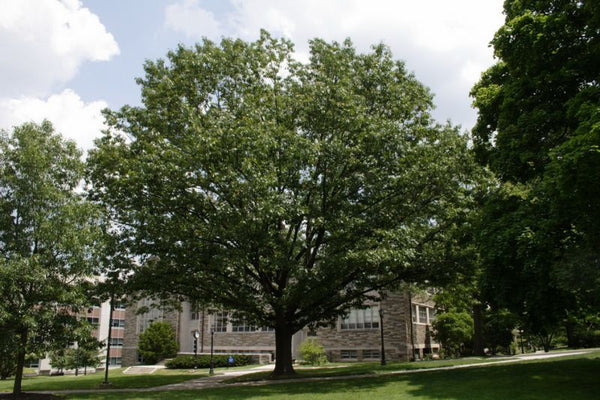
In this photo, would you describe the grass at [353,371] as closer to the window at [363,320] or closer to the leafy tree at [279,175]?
the leafy tree at [279,175]

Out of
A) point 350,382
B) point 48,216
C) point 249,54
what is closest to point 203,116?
point 249,54

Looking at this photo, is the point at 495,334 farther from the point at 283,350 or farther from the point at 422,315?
the point at 283,350

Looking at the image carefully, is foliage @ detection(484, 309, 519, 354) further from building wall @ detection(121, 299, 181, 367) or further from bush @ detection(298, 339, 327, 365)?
building wall @ detection(121, 299, 181, 367)

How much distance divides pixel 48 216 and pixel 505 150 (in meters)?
16.3

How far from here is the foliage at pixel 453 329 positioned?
117ft

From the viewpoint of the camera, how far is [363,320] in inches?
1462

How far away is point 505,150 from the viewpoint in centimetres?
1521

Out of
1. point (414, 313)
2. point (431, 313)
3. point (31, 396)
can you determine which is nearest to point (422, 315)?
point (414, 313)

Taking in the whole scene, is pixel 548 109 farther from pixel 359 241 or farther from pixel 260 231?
pixel 260 231

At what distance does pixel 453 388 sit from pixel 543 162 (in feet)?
25.0

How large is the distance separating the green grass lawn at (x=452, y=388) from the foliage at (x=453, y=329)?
16897 millimetres

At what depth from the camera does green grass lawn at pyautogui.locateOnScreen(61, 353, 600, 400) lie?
12.7 metres

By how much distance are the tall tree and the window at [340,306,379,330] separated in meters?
20.8

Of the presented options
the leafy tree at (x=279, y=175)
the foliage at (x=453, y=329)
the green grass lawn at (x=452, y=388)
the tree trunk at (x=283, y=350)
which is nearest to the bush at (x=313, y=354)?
the foliage at (x=453, y=329)
